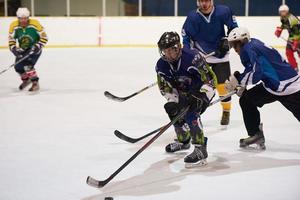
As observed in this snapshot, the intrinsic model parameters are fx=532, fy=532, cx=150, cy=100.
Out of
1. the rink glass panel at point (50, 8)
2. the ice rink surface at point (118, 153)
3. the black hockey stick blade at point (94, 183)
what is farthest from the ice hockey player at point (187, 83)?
the rink glass panel at point (50, 8)

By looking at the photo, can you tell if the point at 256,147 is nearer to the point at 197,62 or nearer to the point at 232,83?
the point at 232,83

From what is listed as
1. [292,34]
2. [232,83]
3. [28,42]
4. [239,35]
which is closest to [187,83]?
[232,83]

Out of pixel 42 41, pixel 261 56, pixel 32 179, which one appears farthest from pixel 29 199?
pixel 42 41

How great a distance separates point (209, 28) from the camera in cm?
434

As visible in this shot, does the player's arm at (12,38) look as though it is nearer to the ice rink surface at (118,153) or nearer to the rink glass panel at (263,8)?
the ice rink surface at (118,153)

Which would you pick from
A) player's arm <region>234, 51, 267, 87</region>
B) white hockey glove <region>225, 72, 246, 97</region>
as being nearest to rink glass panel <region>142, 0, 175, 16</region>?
white hockey glove <region>225, 72, 246, 97</region>

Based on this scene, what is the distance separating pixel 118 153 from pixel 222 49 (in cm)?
132

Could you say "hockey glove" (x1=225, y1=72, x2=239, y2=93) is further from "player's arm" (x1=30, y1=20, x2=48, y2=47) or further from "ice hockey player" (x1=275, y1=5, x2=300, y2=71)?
"ice hockey player" (x1=275, y1=5, x2=300, y2=71)

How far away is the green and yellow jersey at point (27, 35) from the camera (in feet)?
20.6

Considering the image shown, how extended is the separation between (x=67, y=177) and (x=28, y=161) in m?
0.46

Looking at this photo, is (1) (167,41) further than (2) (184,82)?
No

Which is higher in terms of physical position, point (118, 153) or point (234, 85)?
point (234, 85)

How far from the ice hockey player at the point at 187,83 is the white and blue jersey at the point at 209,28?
1203 millimetres

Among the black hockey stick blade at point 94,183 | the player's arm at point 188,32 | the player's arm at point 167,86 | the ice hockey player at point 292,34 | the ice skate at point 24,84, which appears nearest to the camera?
the black hockey stick blade at point 94,183
